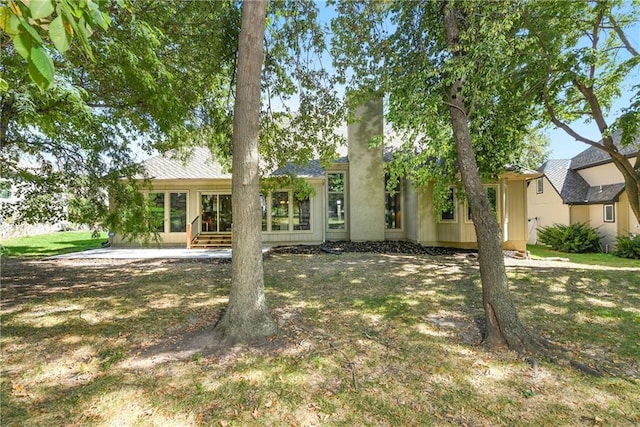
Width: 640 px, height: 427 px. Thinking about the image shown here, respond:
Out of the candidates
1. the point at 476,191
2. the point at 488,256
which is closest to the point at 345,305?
the point at 488,256

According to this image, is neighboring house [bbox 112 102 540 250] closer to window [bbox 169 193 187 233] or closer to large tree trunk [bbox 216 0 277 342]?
window [bbox 169 193 187 233]

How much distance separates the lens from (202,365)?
11.7 feet

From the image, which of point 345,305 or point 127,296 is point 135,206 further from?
point 345,305

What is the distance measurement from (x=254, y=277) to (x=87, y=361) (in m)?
2.11

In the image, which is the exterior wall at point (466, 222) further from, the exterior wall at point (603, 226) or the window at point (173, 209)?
the window at point (173, 209)

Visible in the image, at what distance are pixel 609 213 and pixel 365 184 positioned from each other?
1379 centimetres

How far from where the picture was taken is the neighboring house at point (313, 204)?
46.4 feet

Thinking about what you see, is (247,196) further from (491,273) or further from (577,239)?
(577,239)

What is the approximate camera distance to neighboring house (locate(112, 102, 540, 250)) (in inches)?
557

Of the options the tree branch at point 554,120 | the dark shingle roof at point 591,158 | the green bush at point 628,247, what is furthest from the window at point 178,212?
the dark shingle roof at point 591,158

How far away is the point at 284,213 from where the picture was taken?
14500 millimetres

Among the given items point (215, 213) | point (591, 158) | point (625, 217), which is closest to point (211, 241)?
point (215, 213)

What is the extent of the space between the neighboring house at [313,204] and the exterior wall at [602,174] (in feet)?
40.7

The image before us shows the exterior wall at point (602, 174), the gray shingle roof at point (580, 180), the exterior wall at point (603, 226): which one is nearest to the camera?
the exterior wall at point (603, 226)
